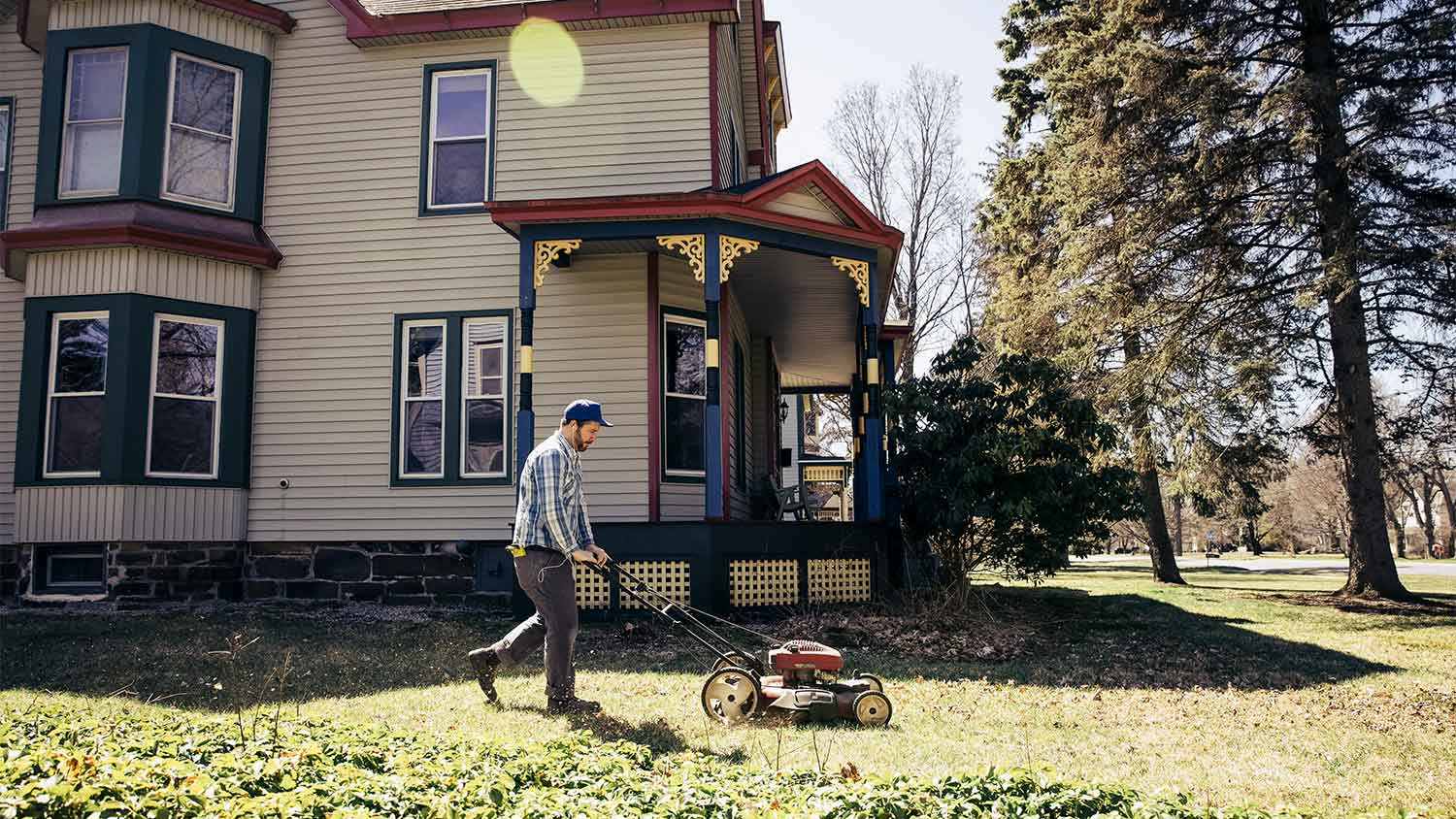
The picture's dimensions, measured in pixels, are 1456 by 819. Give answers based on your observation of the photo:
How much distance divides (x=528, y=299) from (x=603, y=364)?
59.2 inches

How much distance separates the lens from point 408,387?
39.5 ft

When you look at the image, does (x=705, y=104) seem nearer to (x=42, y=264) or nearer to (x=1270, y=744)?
(x=42, y=264)

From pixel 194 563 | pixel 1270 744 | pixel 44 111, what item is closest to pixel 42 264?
pixel 44 111

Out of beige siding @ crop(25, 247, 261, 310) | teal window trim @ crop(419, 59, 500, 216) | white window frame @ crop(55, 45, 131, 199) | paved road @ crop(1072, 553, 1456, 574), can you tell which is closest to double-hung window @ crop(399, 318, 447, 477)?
teal window trim @ crop(419, 59, 500, 216)

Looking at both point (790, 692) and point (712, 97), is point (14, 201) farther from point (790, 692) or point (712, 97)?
point (790, 692)

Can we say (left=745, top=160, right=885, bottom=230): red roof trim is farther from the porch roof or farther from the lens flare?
the lens flare

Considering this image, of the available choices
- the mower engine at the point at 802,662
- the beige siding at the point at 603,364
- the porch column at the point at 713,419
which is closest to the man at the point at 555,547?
the mower engine at the point at 802,662

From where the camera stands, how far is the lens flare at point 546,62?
12.5 meters

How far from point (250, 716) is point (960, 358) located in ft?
26.5

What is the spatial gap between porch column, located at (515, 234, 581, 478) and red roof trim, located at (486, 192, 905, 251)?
0.87 feet

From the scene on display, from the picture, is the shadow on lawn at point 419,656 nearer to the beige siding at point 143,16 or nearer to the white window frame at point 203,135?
the white window frame at point 203,135

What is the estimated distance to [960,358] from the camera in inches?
453

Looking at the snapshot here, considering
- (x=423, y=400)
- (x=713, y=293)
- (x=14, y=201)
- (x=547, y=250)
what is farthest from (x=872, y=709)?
(x=14, y=201)

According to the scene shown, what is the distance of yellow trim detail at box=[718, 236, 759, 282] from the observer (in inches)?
407
